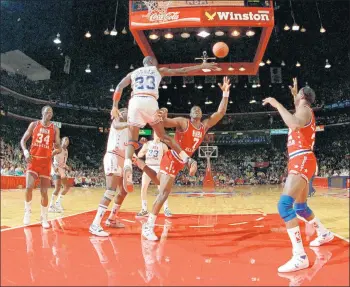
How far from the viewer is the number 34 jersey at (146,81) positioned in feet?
15.4

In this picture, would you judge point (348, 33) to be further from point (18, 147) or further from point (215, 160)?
point (215, 160)

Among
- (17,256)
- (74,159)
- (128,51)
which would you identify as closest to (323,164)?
(128,51)

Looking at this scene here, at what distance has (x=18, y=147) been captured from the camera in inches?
223

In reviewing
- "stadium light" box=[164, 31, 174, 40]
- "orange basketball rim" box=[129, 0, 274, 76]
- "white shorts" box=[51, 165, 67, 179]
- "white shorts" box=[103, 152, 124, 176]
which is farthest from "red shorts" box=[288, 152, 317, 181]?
"stadium light" box=[164, 31, 174, 40]

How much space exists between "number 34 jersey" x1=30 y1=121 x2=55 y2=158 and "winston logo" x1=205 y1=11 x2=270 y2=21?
15.8 ft

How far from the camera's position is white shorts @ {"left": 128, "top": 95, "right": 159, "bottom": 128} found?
15.1 feet

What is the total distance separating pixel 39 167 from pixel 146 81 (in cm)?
231

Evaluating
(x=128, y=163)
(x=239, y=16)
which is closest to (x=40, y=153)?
(x=128, y=163)

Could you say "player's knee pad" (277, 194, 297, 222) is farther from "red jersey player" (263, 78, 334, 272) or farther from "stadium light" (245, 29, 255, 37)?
"stadium light" (245, 29, 255, 37)

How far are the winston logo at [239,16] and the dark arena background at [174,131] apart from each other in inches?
1.1

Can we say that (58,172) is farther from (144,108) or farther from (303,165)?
(303,165)

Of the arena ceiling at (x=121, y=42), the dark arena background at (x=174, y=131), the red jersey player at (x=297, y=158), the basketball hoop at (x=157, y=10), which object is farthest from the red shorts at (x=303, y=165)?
the basketball hoop at (x=157, y=10)

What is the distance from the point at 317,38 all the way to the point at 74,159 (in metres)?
18.7

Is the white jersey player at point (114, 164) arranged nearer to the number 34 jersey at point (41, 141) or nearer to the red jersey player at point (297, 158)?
the number 34 jersey at point (41, 141)
